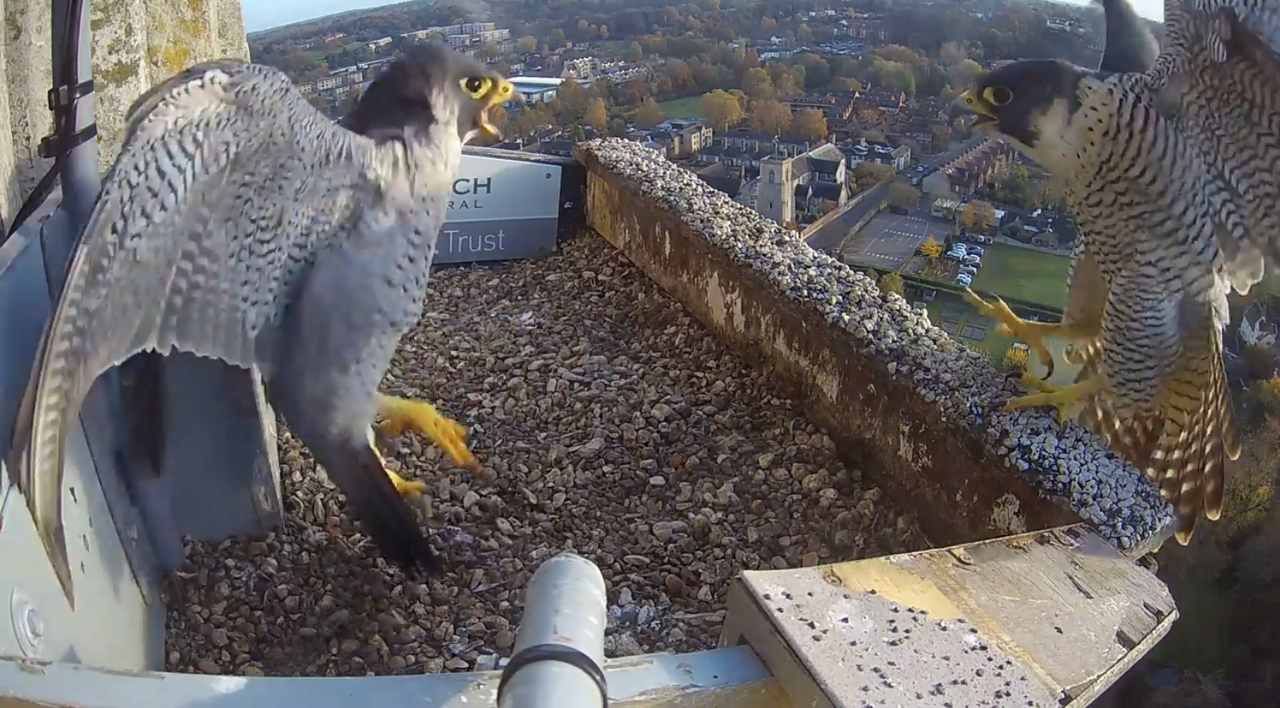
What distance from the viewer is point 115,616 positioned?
1.85 m

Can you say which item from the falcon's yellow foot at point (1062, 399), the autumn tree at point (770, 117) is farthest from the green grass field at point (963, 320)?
the autumn tree at point (770, 117)

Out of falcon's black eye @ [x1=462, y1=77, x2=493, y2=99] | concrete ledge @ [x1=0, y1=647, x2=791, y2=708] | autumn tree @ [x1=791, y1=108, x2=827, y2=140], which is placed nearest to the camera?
concrete ledge @ [x1=0, y1=647, x2=791, y2=708]

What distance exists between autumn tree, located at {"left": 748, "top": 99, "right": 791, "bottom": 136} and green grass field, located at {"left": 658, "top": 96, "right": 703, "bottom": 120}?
0.82 feet

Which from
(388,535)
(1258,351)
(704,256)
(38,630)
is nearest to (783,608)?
(388,535)

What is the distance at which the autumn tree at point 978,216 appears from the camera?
270 centimetres

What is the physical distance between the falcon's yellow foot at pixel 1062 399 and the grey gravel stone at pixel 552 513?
1.63ft

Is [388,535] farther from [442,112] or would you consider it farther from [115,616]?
[442,112]

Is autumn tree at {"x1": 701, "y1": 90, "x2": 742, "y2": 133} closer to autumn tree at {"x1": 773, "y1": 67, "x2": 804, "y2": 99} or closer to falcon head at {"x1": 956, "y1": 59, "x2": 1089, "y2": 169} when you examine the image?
autumn tree at {"x1": 773, "y1": 67, "x2": 804, "y2": 99}

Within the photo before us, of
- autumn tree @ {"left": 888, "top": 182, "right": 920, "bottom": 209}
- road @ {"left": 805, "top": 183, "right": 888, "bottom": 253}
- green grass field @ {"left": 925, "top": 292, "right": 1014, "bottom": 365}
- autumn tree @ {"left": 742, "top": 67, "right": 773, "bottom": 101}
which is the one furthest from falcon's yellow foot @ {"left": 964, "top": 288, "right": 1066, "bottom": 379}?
autumn tree @ {"left": 742, "top": 67, "right": 773, "bottom": 101}

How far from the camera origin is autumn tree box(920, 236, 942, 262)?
118 inches

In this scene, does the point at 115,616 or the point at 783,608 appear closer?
the point at 783,608

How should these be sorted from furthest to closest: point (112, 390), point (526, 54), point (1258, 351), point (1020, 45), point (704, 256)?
point (704, 256)
point (1258, 351)
point (526, 54)
point (1020, 45)
point (112, 390)

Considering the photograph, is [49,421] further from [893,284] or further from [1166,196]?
[893,284]

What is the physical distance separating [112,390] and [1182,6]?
247cm
